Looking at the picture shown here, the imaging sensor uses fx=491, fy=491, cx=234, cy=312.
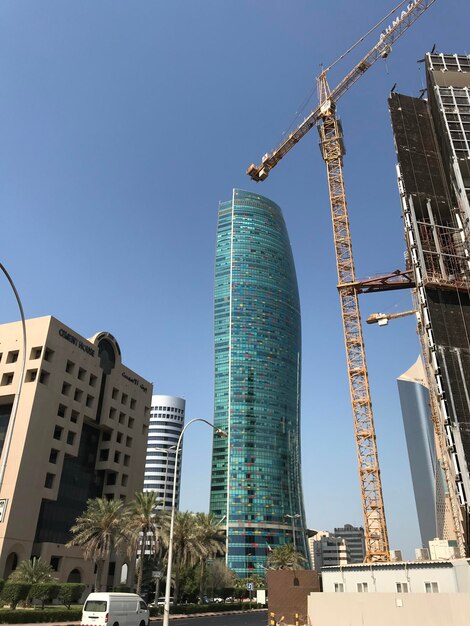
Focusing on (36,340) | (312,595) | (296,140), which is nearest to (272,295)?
(296,140)

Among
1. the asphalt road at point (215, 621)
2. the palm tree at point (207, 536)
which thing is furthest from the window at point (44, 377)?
the asphalt road at point (215, 621)

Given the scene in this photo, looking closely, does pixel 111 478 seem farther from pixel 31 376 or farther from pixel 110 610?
pixel 110 610

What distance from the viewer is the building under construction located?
46062 mm

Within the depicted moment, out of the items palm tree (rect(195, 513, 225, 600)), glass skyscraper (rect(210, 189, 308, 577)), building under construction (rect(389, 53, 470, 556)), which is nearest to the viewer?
building under construction (rect(389, 53, 470, 556))

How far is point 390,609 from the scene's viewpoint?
2216 centimetres

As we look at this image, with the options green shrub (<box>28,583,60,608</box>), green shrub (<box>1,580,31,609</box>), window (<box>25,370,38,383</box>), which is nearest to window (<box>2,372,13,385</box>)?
window (<box>25,370,38,383</box>)

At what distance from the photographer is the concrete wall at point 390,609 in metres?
19.9

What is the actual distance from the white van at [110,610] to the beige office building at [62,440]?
102 feet

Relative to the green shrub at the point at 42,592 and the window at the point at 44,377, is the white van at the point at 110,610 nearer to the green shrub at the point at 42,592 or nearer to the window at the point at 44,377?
the green shrub at the point at 42,592

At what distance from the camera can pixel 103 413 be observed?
78188 mm

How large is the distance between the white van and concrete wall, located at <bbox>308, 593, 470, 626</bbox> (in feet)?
37.5

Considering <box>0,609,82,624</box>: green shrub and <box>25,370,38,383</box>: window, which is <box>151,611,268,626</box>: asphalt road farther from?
<box>25,370,38,383</box>: window

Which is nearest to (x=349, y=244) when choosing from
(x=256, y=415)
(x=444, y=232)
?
(x=444, y=232)

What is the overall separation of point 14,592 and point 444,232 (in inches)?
2288
